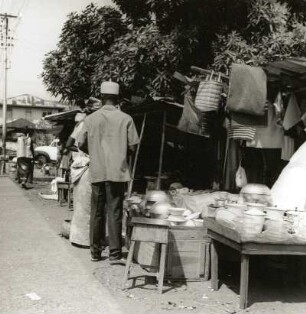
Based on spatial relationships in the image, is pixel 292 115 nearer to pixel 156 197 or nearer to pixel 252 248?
pixel 156 197

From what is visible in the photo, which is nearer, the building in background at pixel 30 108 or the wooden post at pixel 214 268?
the wooden post at pixel 214 268

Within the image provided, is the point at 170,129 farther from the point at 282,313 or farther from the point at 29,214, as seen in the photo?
the point at 282,313

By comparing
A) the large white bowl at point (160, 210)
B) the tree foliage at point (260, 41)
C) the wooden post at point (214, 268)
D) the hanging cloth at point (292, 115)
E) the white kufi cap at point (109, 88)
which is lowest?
the wooden post at point (214, 268)

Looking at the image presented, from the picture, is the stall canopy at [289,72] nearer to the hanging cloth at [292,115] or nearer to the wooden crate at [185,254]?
the hanging cloth at [292,115]

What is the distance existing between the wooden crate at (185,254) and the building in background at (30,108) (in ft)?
206

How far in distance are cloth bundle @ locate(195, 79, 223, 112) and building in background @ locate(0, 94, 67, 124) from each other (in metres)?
61.2

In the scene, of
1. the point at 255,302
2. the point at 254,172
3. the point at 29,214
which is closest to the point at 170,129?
the point at 254,172

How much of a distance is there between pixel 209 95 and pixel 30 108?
64.0 metres

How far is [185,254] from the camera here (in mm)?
6480

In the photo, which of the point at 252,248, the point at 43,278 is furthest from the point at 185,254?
the point at 43,278

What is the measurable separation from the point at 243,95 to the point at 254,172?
2948 millimetres

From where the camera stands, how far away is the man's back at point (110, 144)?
7.09 meters

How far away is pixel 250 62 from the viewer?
1230 centimetres

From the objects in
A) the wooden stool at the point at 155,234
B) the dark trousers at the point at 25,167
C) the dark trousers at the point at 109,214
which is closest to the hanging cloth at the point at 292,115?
the dark trousers at the point at 109,214
